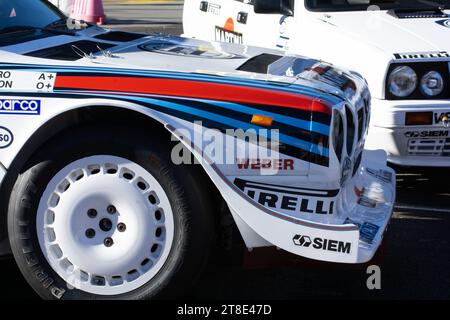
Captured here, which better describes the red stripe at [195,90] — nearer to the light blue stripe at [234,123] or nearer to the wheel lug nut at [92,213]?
the light blue stripe at [234,123]

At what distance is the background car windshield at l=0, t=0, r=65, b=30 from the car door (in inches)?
90.3

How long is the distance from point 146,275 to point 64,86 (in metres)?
0.94

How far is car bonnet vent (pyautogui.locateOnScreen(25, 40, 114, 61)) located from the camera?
13.0 ft

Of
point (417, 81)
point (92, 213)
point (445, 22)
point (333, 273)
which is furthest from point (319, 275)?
point (445, 22)

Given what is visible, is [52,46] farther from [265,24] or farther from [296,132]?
[265,24]

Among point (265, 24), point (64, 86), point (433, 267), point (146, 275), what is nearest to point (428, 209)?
point (433, 267)

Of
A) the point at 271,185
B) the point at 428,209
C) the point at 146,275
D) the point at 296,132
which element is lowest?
the point at 428,209

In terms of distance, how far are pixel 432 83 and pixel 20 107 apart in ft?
9.95

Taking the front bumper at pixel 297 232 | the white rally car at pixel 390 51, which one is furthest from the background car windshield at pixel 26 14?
the white rally car at pixel 390 51

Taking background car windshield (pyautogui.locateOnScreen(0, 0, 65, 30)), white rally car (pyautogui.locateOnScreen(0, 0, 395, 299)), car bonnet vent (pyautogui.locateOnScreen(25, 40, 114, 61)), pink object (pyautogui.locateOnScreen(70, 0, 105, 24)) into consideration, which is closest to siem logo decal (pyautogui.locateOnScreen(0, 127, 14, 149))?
white rally car (pyautogui.locateOnScreen(0, 0, 395, 299))

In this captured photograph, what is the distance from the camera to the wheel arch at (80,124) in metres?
3.80

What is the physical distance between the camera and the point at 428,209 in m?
5.75

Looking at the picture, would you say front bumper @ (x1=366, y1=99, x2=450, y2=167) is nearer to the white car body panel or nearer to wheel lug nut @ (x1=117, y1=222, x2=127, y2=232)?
the white car body panel
